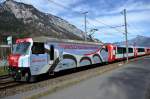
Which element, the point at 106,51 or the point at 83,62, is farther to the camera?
the point at 106,51

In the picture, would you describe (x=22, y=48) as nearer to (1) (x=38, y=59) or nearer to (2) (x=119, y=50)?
(1) (x=38, y=59)

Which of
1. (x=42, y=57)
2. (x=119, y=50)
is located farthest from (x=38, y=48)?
(x=119, y=50)

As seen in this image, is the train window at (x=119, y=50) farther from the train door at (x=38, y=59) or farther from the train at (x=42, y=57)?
the train door at (x=38, y=59)

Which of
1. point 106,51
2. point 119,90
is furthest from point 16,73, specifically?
point 106,51

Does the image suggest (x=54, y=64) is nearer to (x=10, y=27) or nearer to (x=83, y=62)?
(x=83, y=62)

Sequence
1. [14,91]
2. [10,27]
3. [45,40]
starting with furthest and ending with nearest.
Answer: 1. [10,27]
2. [45,40]
3. [14,91]

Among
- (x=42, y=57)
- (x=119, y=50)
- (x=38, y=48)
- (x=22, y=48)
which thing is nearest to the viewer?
(x=22, y=48)

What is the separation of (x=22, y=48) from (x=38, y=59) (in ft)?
4.65

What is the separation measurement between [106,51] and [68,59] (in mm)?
11856

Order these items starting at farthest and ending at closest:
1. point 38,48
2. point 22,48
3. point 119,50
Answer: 1. point 119,50
2. point 38,48
3. point 22,48

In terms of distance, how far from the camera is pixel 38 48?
63.4 ft

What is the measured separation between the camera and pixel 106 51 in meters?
34.4

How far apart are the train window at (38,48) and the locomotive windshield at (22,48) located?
43cm

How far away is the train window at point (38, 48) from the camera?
61.9 feet
